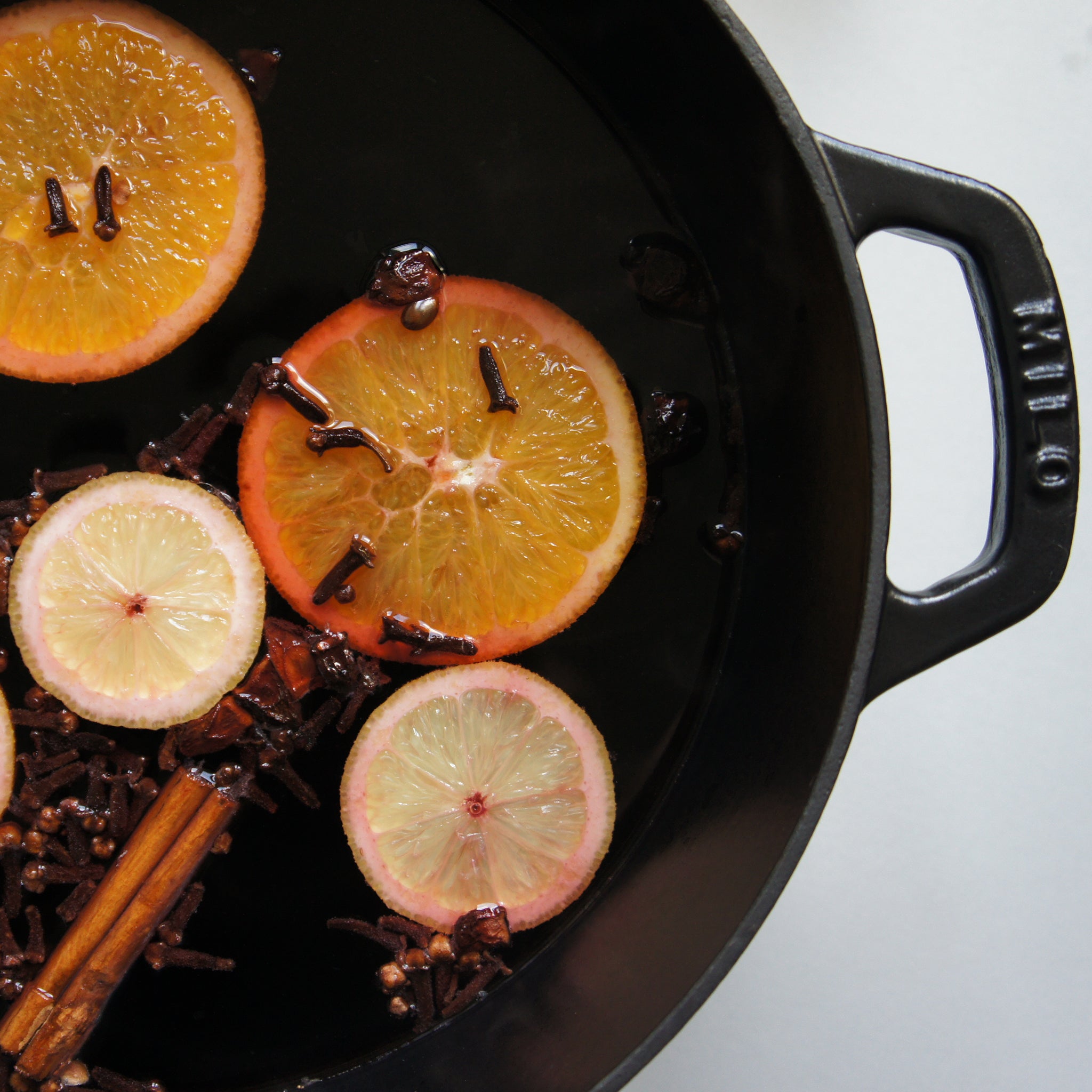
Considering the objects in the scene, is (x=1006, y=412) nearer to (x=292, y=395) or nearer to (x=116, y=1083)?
(x=292, y=395)

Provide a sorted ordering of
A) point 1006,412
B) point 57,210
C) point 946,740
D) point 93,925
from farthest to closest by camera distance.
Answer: point 946,740 → point 93,925 → point 57,210 → point 1006,412

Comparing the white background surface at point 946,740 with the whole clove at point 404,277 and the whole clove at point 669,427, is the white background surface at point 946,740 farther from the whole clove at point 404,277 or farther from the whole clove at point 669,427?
the whole clove at point 404,277

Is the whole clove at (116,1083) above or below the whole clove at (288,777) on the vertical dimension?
below

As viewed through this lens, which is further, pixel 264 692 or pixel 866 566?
pixel 264 692

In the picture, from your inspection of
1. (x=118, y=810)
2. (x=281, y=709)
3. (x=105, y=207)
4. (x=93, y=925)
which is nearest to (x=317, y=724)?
(x=281, y=709)

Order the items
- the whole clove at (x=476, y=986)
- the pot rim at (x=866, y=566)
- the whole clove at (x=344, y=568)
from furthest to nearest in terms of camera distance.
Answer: the whole clove at (x=476, y=986) < the whole clove at (x=344, y=568) < the pot rim at (x=866, y=566)

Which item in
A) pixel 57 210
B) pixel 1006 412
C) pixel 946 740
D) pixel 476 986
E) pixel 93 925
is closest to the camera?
pixel 1006 412

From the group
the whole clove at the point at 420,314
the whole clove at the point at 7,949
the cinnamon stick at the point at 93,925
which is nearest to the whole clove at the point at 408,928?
the cinnamon stick at the point at 93,925
